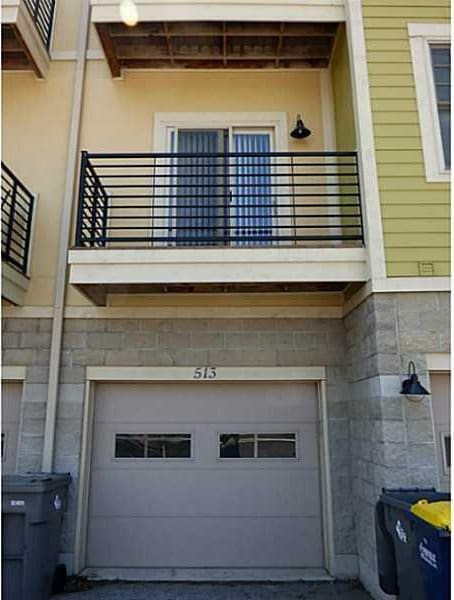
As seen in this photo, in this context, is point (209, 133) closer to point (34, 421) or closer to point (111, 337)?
point (111, 337)

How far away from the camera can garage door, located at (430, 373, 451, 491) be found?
4.20 metres

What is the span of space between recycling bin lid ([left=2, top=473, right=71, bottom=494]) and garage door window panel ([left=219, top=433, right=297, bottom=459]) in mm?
1703

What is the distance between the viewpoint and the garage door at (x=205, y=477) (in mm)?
4750

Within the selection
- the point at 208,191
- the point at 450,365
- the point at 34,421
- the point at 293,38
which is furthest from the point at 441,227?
the point at 34,421

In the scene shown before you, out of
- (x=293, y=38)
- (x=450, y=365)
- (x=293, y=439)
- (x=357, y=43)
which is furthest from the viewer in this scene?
(x=293, y=38)

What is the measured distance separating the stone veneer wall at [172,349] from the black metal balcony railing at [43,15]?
353cm

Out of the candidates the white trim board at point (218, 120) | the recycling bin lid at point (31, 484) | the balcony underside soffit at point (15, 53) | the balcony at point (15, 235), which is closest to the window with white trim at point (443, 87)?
the white trim board at point (218, 120)

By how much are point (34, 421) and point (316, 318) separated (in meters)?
3.24

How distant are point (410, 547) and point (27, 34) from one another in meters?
6.23

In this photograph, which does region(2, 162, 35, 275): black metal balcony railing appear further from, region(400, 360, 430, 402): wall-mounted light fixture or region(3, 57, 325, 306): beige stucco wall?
region(400, 360, 430, 402): wall-mounted light fixture

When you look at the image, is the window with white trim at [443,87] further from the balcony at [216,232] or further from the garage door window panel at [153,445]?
the garage door window panel at [153,445]

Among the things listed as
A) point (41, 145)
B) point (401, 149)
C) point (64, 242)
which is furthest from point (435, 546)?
point (41, 145)

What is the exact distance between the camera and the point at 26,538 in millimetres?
3938

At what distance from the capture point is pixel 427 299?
4105 millimetres
